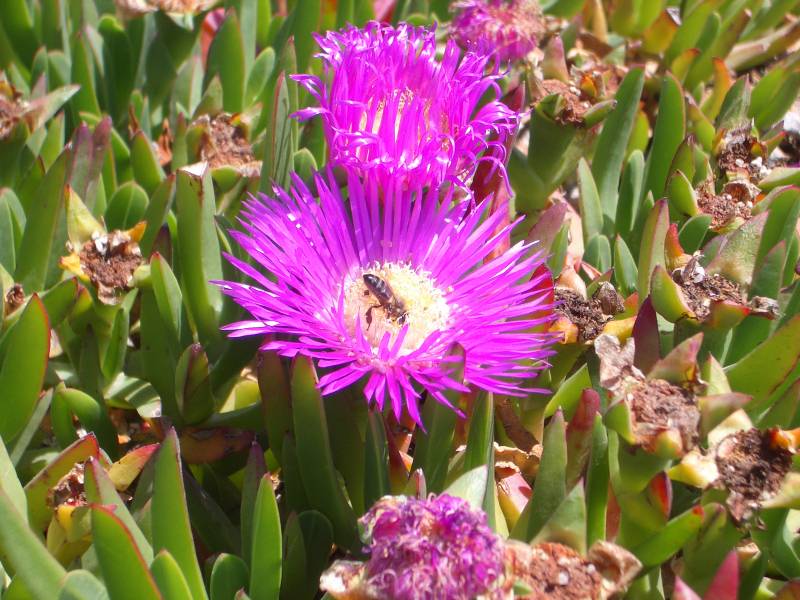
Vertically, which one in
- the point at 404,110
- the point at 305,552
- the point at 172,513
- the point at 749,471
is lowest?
the point at 305,552

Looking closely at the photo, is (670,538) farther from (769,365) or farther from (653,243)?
(653,243)

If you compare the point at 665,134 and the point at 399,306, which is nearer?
the point at 399,306

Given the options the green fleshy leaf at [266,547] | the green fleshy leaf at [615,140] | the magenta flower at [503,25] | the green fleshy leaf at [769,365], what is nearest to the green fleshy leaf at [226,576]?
the green fleshy leaf at [266,547]

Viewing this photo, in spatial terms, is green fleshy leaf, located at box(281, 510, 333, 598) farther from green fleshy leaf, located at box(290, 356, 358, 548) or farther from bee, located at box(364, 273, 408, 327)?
bee, located at box(364, 273, 408, 327)

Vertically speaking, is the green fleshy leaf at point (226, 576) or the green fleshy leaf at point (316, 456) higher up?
the green fleshy leaf at point (316, 456)

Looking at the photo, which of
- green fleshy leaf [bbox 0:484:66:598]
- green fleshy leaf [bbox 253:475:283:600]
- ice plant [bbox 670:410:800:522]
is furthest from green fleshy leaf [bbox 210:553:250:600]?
ice plant [bbox 670:410:800:522]

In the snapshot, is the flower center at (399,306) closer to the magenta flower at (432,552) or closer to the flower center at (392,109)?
the flower center at (392,109)

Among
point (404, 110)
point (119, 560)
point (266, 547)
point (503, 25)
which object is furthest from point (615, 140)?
point (119, 560)
